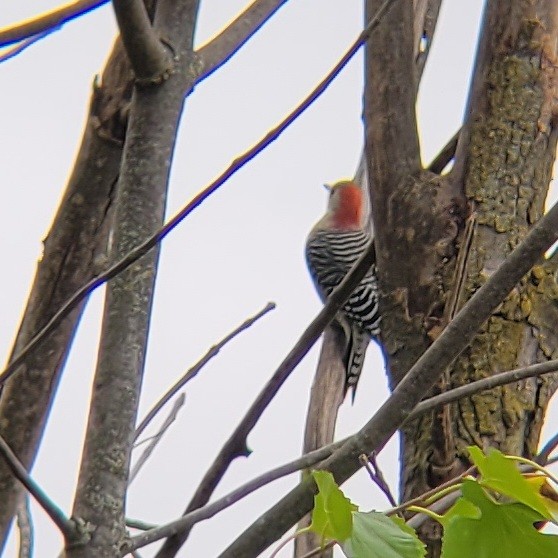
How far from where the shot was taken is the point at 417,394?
0.80 m

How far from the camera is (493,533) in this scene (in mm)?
710

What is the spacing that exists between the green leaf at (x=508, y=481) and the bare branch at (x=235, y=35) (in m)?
0.57

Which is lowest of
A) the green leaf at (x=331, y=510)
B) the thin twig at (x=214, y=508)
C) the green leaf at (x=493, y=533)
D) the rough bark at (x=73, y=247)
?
the green leaf at (x=493, y=533)

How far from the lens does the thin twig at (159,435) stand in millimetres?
1414

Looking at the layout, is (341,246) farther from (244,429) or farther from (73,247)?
(244,429)

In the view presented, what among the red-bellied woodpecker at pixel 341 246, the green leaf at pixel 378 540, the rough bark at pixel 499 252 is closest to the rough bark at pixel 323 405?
the rough bark at pixel 499 252

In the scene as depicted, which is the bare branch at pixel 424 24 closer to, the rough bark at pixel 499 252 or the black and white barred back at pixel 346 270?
the rough bark at pixel 499 252

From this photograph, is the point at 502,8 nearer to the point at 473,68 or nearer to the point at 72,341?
the point at 473,68

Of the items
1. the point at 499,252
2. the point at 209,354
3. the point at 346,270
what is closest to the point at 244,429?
the point at 209,354

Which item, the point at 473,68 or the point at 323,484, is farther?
the point at 473,68

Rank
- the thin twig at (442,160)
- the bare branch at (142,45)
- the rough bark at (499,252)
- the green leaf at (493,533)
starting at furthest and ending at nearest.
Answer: the thin twig at (442,160)
the rough bark at (499,252)
the bare branch at (142,45)
the green leaf at (493,533)

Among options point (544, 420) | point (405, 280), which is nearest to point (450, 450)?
point (544, 420)

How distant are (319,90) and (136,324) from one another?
286 millimetres

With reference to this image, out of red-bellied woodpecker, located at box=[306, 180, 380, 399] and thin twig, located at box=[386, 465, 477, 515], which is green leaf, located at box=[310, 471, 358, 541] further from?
red-bellied woodpecker, located at box=[306, 180, 380, 399]
